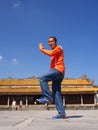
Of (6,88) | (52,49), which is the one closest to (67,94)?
(6,88)

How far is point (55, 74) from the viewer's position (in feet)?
19.5

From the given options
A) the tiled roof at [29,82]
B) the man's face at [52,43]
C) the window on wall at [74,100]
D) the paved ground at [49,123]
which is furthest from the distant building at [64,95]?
the paved ground at [49,123]

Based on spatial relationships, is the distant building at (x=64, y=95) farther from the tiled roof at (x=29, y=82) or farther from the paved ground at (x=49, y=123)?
the paved ground at (x=49, y=123)

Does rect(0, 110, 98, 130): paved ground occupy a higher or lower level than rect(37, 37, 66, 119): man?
lower

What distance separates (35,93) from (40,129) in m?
40.3

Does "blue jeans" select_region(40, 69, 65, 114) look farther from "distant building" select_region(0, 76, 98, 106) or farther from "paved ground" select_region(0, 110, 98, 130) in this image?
"distant building" select_region(0, 76, 98, 106)

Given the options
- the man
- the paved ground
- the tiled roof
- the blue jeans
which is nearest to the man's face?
the man

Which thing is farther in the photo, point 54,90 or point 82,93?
point 82,93

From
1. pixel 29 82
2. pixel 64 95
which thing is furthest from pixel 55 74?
pixel 29 82

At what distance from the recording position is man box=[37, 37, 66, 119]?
586 centimetres

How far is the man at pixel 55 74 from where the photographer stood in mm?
5863

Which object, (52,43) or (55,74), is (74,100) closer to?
(52,43)

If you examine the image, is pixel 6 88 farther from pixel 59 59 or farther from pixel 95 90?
pixel 59 59

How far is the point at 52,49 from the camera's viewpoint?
636 cm
